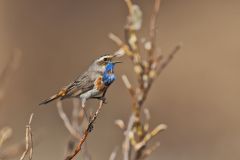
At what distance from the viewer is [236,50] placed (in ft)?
54.8

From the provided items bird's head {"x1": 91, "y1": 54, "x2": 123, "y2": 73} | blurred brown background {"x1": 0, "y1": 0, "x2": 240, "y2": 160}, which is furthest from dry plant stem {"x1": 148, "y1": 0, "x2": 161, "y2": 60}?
blurred brown background {"x1": 0, "y1": 0, "x2": 240, "y2": 160}

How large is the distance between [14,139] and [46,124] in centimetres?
82

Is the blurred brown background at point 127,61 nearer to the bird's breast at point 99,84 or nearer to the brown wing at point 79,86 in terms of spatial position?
the brown wing at point 79,86

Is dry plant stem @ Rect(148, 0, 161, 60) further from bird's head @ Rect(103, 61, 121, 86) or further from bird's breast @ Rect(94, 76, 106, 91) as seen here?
bird's breast @ Rect(94, 76, 106, 91)

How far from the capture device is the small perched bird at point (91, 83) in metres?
4.73

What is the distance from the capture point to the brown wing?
5.09 m

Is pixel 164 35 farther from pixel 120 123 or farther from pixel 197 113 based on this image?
pixel 120 123

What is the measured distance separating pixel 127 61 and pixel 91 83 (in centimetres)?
1090

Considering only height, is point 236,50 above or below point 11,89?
below

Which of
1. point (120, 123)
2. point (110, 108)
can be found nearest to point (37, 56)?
point (110, 108)

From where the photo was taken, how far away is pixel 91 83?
16.7 ft

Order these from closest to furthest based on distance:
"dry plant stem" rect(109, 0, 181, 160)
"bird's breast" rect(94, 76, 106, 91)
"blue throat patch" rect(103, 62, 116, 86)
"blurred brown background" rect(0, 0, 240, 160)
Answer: "dry plant stem" rect(109, 0, 181, 160) → "blue throat patch" rect(103, 62, 116, 86) → "bird's breast" rect(94, 76, 106, 91) → "blurred brown background" rect(0, 0, 240, 160)

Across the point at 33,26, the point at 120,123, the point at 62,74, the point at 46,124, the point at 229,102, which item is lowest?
the point at 120,123

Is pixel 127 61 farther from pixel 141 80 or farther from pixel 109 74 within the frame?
pixel 141 80
